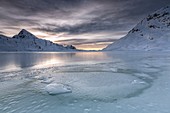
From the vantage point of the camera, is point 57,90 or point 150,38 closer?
point 57,90

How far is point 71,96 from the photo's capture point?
6.29 m

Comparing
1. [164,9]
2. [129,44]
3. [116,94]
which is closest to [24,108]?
[116,94]

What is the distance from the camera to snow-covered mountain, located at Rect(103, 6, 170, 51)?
352 ft

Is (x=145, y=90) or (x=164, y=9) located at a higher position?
(x=164, y=9)

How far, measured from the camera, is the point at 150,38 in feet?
404

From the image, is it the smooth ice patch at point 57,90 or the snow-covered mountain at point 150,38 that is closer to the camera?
the smooth ice patch at point 57,90

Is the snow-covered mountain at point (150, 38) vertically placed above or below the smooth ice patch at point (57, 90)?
above

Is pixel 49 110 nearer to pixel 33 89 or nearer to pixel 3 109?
pixel 3 109

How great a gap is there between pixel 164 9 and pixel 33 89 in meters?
207

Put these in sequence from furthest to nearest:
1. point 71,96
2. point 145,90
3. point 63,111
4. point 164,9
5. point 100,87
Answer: point 164,9 → point 100,87 → point 145,90 → point 71,96 → point 63,111

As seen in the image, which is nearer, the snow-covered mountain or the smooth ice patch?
the smooth ice patch

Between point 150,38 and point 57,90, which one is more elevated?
point 150,38

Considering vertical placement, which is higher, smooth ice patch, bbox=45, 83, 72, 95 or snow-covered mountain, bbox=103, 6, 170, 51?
snow-covered mountain, bbox=103, 6, 170, 51

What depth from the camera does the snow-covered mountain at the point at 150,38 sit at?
352 feet
